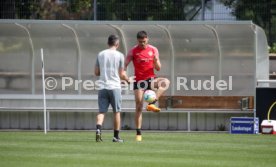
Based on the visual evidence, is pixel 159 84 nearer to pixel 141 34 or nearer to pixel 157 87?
pixel 157 87

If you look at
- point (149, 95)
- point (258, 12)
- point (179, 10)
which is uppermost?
point (179, 10)

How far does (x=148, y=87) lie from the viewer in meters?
19.9

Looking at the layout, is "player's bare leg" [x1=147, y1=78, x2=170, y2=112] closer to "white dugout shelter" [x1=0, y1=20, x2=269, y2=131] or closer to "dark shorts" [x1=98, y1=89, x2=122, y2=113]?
"dark shorts" [x1=98, y1=89, x2=122, y2=113]

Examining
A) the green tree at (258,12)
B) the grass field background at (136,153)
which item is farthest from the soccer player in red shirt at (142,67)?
the green tree at (258,12)

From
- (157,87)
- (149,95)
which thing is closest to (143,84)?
(149,95)

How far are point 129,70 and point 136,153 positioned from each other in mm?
11799

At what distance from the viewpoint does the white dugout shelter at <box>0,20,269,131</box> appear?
1064 inches

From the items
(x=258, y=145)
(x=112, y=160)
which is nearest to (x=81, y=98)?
(x=258, y=145)

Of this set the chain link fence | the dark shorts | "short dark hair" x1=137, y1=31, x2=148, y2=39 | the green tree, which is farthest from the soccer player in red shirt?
the green tree

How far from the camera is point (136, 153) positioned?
1570 cm

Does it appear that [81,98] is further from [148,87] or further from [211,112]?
[148,87]

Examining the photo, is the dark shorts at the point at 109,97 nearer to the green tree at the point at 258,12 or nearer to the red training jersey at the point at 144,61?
the red training jersey at the point at 144,61

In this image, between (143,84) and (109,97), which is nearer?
(109,97)

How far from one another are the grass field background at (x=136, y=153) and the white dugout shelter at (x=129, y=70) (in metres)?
7.18
